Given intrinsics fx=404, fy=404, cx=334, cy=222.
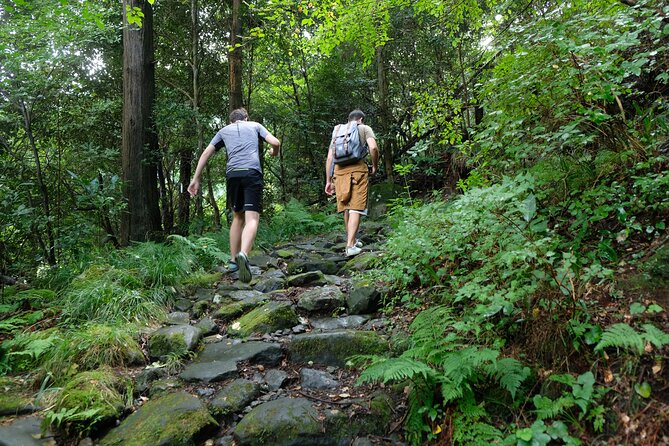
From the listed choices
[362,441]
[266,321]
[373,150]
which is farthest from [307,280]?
[362,441]

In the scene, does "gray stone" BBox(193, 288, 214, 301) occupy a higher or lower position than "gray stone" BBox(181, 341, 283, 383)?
higher

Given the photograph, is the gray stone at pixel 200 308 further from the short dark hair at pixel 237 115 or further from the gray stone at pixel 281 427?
the short dark hair at pixel 237 115

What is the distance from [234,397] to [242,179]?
129 inches

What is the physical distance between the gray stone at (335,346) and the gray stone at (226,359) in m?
0.19

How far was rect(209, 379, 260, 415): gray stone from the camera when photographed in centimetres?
281

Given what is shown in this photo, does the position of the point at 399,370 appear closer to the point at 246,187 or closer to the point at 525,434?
the point at 525,434

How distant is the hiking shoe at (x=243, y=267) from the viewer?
17.1ft

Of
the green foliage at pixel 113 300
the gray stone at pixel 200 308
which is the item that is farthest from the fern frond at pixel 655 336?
the green foliage at pixel 113 300

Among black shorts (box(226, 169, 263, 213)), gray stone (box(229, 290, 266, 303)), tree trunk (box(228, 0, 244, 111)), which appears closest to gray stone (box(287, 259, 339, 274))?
gray stone (box(229, 290, 266, 303))

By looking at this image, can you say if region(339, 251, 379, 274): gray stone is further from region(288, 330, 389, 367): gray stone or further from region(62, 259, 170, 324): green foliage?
region(62, 259, 170, 324): green foliage

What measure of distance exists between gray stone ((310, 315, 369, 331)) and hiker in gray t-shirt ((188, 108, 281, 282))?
5.45ft

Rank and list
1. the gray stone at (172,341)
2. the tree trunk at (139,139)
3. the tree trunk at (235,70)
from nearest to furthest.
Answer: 1. the gray stone at (172,341)
2. the tree trunk at (139,139)
3. the tree trunk at (235,70)

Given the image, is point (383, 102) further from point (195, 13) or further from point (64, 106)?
point (64, 106)

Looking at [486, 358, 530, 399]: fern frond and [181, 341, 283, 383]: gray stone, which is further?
[181, 341, 283, 383]: gray stone
